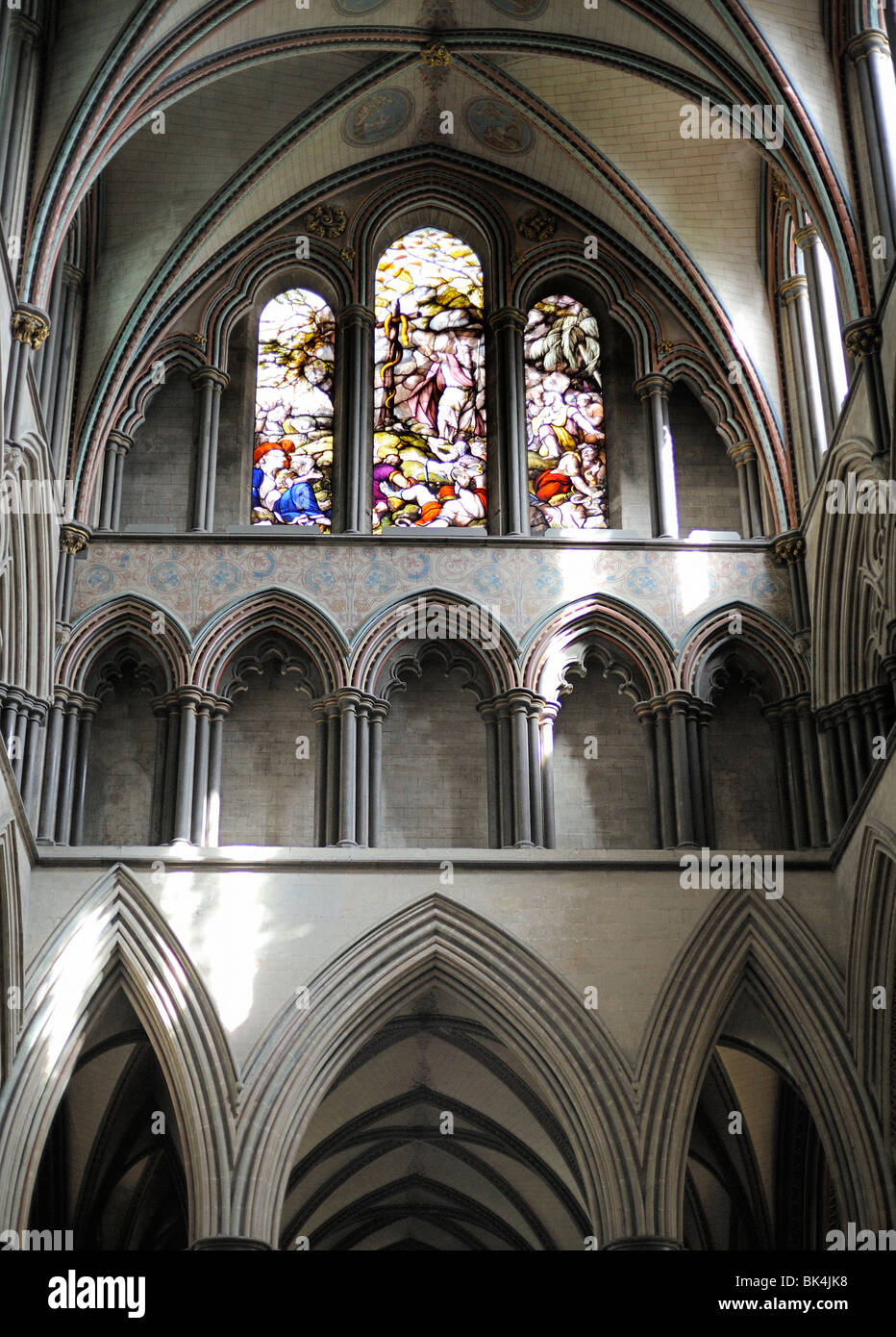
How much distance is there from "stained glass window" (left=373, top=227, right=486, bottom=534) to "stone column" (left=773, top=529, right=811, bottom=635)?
270 centimetres

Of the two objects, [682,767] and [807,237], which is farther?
[807,237]

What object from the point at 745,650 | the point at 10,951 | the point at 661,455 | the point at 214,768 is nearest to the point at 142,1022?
the point at 10,951

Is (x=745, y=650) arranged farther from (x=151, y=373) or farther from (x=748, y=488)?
(x=151, y=373)

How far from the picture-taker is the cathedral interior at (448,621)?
49.0 feet

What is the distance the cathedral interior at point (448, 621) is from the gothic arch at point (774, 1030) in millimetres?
32

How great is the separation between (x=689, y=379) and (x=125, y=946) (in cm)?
770

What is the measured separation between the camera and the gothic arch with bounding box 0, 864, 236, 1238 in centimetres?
1431

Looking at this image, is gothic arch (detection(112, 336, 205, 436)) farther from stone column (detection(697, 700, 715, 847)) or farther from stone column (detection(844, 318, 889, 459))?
stone column (detection(844, 318, 889, 459))

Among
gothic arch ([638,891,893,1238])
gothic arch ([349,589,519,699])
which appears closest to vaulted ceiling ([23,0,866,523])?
gothic arch ([349,589,519,699])

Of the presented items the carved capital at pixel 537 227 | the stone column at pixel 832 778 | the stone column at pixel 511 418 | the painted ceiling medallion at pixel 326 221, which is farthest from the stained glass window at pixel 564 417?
the stone column at pixel 832 778

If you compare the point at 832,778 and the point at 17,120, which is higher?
the point at 17,120

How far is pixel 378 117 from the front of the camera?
19203 millimetres

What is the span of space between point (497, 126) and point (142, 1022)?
943cm
